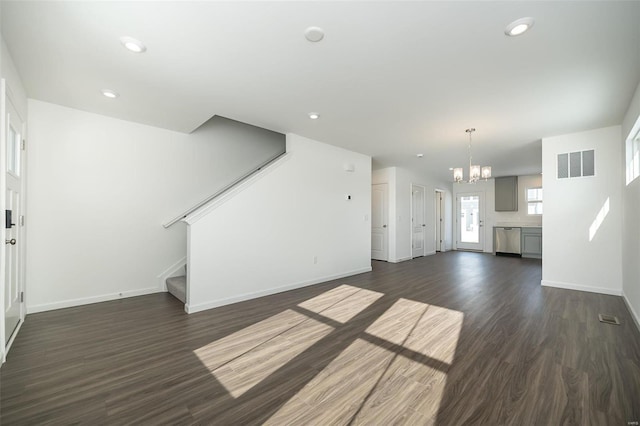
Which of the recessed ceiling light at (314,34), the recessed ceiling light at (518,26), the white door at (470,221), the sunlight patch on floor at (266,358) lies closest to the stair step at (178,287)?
the sunlight patch on floor at (266,358)

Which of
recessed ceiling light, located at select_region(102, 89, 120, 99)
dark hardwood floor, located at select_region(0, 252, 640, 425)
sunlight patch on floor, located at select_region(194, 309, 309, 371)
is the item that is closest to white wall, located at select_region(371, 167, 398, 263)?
dark hardwood floor, located at select_region(0, 252, 640, 425)

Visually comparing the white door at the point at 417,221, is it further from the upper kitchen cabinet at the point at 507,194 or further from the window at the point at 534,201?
the window at the point at 534,201

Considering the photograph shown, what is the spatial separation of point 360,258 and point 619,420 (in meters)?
4.43

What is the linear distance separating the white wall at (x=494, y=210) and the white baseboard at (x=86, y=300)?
10.1 metres

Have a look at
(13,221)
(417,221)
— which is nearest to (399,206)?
(417,221)

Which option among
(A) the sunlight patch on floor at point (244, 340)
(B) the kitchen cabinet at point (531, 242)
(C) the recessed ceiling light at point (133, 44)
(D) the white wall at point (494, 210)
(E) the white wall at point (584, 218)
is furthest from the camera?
(D) the white wall at point (494, 210)

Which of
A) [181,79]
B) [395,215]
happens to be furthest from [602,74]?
[395,215]

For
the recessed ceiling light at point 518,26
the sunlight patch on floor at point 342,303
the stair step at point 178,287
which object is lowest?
the sunlight patch on floor at point 342,303

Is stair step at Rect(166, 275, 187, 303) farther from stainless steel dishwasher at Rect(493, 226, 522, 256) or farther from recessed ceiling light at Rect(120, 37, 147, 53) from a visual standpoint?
stainless steel dishwasher at Rect(493, 226, 522, 256)

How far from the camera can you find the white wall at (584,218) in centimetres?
426

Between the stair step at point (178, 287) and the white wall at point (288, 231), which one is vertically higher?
the white wall at point (288, 231)

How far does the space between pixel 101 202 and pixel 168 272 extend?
1.43 metres

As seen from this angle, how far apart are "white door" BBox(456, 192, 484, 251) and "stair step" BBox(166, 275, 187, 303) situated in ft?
31.6

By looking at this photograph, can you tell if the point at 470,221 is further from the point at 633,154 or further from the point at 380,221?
the point at 633,154
